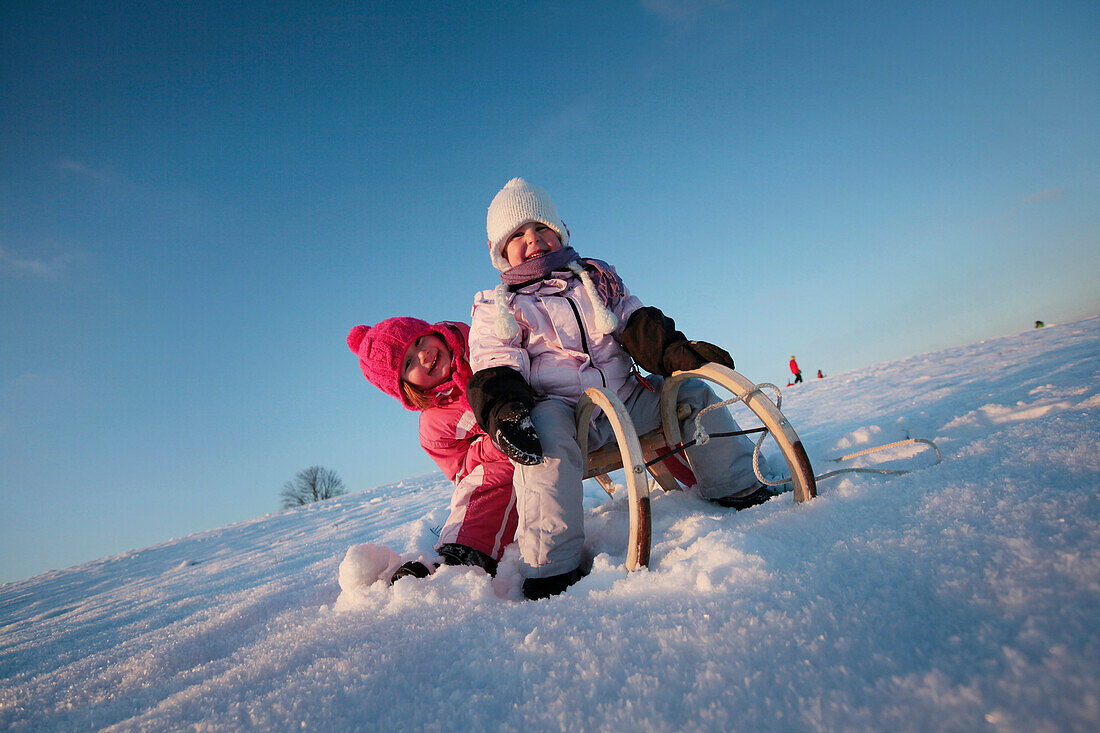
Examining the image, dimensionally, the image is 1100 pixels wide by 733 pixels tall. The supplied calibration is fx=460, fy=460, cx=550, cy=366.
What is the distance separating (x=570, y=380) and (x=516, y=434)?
1.48ft

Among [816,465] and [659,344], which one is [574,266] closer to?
[659,344]

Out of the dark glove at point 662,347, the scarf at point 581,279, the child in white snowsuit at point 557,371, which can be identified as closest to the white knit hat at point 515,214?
the child in white snowsuit at point 557,371

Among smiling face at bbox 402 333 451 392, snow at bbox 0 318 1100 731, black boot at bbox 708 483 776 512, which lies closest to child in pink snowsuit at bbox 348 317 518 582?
smiling face at bbox 402 333 451 392

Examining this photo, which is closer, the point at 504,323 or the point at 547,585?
the point at 547,585

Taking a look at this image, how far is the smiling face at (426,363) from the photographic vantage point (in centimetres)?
228

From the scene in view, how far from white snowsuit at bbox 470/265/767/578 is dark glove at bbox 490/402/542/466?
65 millimetres

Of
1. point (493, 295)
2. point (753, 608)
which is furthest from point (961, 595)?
point (493, 295)

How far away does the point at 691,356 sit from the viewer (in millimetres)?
1655

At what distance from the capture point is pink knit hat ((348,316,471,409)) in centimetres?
223

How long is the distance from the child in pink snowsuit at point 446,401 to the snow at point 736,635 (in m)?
0.43

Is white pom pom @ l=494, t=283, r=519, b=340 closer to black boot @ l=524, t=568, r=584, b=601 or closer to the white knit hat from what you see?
the white knit hat

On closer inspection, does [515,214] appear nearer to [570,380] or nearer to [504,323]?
[504,323]

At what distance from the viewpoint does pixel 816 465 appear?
1.97 m

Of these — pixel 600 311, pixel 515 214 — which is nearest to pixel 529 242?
pixel 515 214
